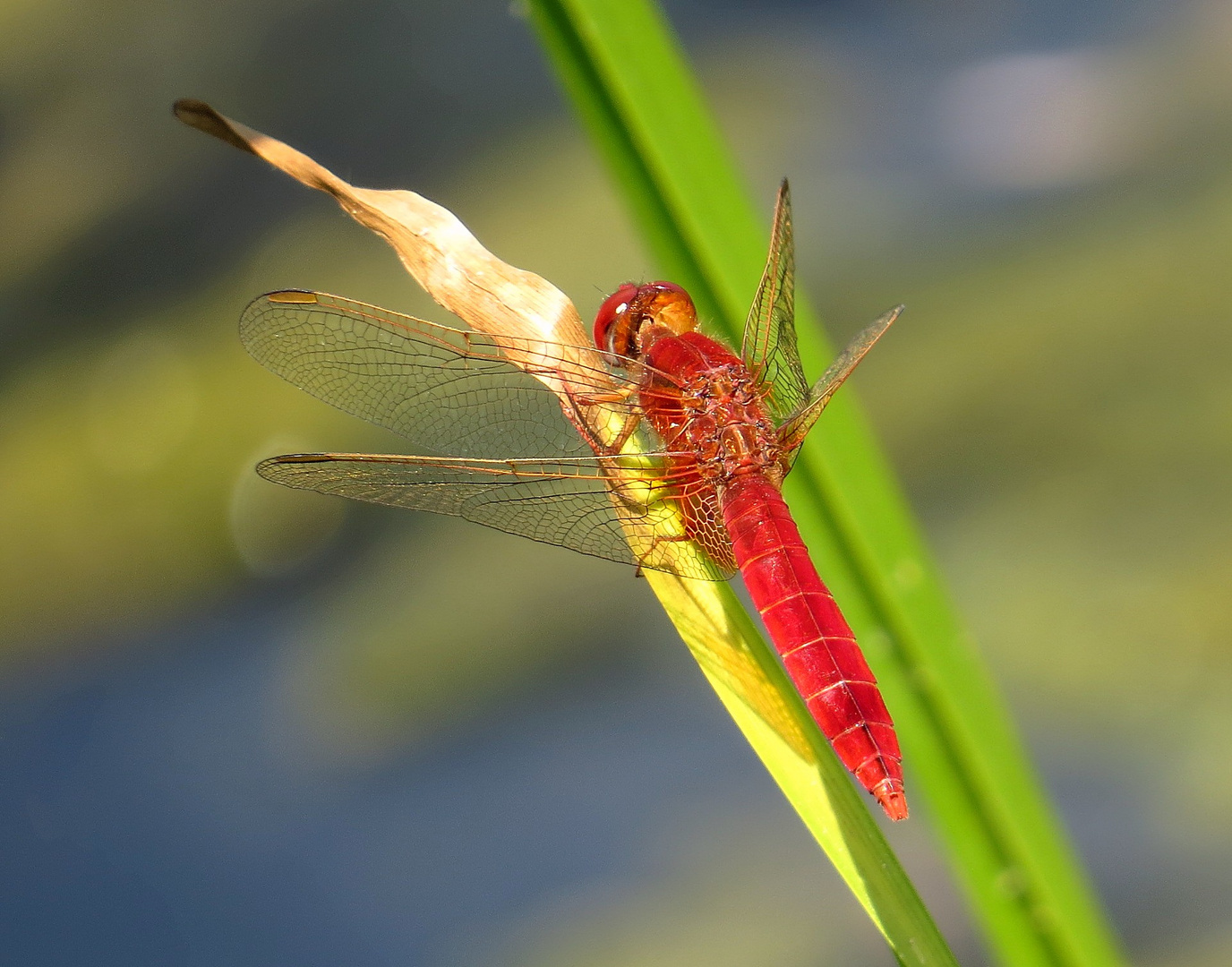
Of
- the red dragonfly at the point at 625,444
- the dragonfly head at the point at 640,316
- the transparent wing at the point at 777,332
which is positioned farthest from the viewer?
the dragonfly head at the point at 640,316

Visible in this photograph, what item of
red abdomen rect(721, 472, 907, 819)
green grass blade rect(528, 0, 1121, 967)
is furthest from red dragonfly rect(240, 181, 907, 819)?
green grass blade rect(528, 0, 1121, 967)

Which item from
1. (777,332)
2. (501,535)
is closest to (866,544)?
(777,332)

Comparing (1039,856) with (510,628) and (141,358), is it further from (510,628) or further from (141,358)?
(141,358)

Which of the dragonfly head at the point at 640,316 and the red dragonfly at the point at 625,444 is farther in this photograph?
the dragonfly head at the point at 640,316

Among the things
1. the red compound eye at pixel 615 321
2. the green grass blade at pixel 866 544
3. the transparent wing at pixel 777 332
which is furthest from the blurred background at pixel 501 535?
the green grass blade at pixel 866 544

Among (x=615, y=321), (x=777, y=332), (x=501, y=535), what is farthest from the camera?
(x=501, y=535)

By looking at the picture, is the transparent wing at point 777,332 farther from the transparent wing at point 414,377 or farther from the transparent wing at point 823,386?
the transparent wing at point 414,377

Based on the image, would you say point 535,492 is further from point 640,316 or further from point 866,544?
point 866,544
